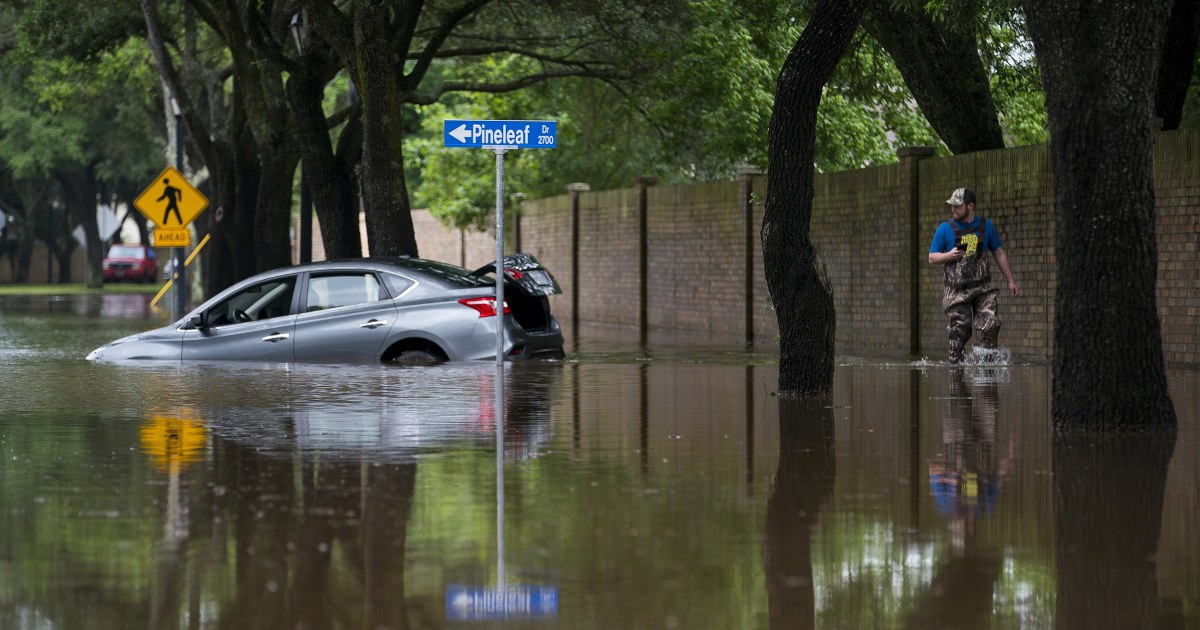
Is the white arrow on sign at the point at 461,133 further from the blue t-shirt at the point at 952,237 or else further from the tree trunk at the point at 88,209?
the tree trunk at the point at 88,209

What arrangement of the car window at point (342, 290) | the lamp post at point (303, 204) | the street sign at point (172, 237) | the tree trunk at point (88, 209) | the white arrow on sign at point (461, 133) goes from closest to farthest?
the white arrow on sign at point (461, 133), the car window at point (342, 290), the lamp post at point (303, 204), the street sign at point (172, 237), the tree trunk at point (88, 209)

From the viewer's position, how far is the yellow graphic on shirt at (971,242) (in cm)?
1795

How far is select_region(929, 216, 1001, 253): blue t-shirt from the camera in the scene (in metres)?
18.0

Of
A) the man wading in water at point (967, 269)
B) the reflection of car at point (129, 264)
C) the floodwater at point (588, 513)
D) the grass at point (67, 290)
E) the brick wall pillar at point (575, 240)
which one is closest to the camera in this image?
the floodwater at point (588, 513)

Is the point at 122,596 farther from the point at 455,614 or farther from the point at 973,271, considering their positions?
the point at 973,271

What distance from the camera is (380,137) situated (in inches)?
869

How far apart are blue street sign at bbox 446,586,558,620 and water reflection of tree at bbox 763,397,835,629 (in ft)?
2.61

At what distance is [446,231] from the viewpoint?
48688mm

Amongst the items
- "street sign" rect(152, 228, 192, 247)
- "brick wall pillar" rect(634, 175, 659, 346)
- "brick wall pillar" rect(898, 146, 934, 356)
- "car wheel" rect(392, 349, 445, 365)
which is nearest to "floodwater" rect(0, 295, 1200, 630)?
"car wheel" rect(392, 349, 445, 365)

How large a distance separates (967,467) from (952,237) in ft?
26.5

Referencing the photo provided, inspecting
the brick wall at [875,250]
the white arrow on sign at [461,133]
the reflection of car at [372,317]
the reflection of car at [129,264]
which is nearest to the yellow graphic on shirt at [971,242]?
the brick wall at [875,250]

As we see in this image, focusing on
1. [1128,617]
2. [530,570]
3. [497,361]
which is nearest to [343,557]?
[530,570]

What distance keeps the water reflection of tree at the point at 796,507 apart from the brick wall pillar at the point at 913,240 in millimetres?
8518

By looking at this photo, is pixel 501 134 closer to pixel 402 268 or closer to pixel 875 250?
pixel 402 268
